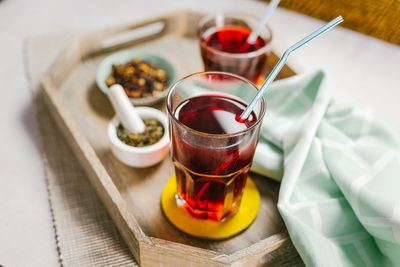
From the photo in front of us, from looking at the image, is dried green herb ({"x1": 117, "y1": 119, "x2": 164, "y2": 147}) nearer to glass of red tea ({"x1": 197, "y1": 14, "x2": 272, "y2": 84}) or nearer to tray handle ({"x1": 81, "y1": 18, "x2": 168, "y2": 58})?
glass of red tea ({"x1": 197, "y1": 14, "x2": 272, "y2": 84})

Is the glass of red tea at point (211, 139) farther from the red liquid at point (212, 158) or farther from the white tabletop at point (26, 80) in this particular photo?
the white tabletop at point (26, 80)

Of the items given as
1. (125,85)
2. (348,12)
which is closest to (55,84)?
(125,85)

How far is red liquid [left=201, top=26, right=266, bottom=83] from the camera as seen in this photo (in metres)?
0.92

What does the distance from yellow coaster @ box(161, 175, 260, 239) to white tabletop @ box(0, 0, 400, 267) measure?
0.22 meters

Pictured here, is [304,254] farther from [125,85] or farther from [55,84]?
[55,84]

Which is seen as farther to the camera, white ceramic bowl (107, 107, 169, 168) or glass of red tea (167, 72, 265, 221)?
white ceramic bowl (107, 107, 169, 168)

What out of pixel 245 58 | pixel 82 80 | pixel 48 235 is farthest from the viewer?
pixel 82 80

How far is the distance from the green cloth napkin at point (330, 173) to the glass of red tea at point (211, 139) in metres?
0.11

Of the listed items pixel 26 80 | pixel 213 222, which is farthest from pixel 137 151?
pixel 26 80

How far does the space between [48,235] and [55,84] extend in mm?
384

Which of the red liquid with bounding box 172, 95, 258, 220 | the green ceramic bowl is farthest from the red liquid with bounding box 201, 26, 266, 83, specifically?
the red liquid with bounding box 172, 95, 258, 220

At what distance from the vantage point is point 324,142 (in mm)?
785

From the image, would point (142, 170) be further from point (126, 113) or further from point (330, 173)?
point (330, 173)

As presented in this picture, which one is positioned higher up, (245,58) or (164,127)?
(245,58)
